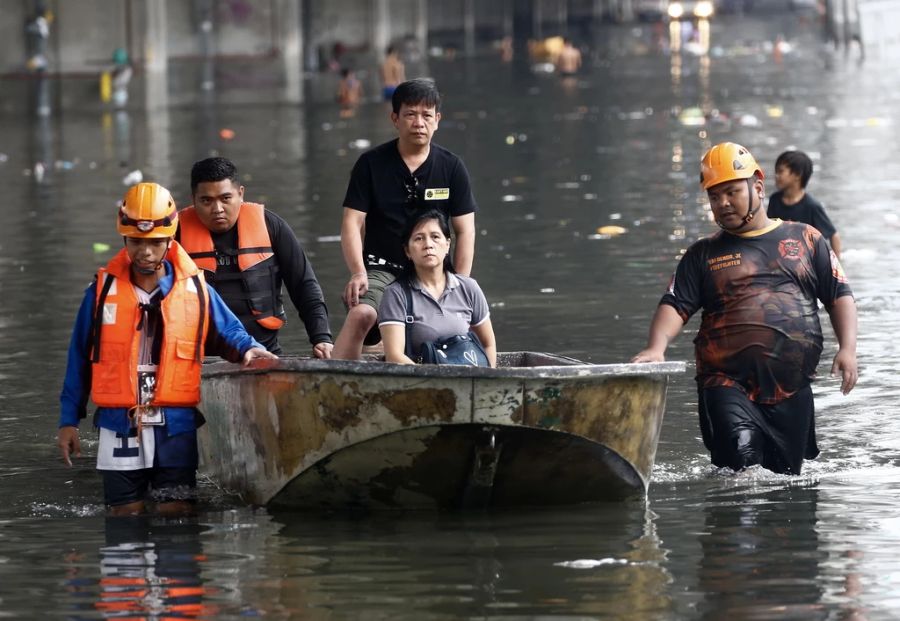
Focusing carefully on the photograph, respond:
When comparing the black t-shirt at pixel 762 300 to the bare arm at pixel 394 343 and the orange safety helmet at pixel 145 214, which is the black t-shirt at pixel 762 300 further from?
the orange safety helmet at pixel 145 214

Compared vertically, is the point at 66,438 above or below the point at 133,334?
below

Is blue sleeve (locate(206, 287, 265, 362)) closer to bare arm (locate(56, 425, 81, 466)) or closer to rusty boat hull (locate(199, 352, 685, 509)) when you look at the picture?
rusty boat hull (locate(199, 352, 685, 509))

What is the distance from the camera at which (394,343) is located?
28.2 feet

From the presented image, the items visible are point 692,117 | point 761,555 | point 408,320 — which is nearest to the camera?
point 761,555

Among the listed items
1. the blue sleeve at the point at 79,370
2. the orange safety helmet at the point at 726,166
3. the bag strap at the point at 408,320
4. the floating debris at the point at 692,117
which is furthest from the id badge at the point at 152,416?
the floating debris at the point at 692,117

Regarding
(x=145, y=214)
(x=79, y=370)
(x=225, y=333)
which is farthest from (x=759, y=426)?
(x=79, y=370)

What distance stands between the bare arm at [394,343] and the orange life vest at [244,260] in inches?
38.2

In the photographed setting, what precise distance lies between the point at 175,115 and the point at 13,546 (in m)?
33.7

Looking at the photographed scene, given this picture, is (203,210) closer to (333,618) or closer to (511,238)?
(333,618)

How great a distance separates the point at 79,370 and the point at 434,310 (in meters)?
1.52

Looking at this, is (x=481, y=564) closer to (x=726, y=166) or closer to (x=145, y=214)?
(x=145, y=214)

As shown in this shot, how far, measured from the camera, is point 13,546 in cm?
838

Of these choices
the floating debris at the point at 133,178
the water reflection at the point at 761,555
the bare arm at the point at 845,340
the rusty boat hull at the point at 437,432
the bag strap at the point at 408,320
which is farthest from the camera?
the floating debris at the point at 133,178

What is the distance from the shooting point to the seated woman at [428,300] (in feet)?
28.4
